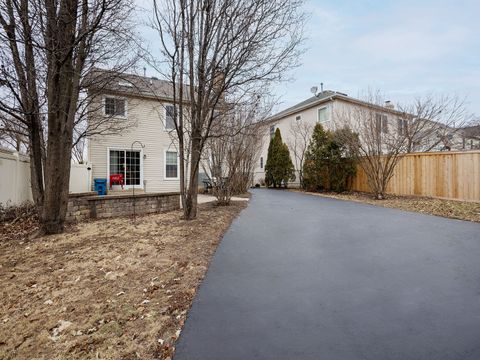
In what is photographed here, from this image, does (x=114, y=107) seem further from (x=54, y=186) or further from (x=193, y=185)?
(x=193, y=185)

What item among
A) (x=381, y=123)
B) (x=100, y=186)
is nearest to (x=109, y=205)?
(x=100, y=186)

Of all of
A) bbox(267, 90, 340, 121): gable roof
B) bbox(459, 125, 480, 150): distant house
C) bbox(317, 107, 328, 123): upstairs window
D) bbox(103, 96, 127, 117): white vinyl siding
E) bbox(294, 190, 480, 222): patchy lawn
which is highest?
bbox(267, 90, 340, 121): gable roof

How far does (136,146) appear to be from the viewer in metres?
13.8

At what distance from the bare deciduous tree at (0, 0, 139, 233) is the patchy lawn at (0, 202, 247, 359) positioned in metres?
1.34

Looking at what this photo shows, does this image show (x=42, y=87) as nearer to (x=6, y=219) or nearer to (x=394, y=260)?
(x=6, y=219)

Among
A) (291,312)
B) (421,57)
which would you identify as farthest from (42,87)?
(421,57)

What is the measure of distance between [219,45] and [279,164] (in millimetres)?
12977

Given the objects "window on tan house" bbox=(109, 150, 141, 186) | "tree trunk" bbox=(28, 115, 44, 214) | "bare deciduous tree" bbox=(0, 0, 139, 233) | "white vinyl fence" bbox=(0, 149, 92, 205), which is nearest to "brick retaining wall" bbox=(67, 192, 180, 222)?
"tree trunk" bbox=(28, 115, 44, 214)

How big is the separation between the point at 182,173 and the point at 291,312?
503 cm

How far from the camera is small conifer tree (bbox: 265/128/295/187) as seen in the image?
18672 millimetres

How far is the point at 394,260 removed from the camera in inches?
156

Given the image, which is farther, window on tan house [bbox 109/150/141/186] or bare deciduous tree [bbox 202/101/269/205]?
window on tan house [bbox 109/150/141/186]

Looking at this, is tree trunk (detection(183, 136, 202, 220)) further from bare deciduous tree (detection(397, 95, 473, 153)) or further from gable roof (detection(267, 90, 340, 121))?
gable roof (detection(267, 90, 340, 121))

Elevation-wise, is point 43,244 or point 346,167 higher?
point 346,167
